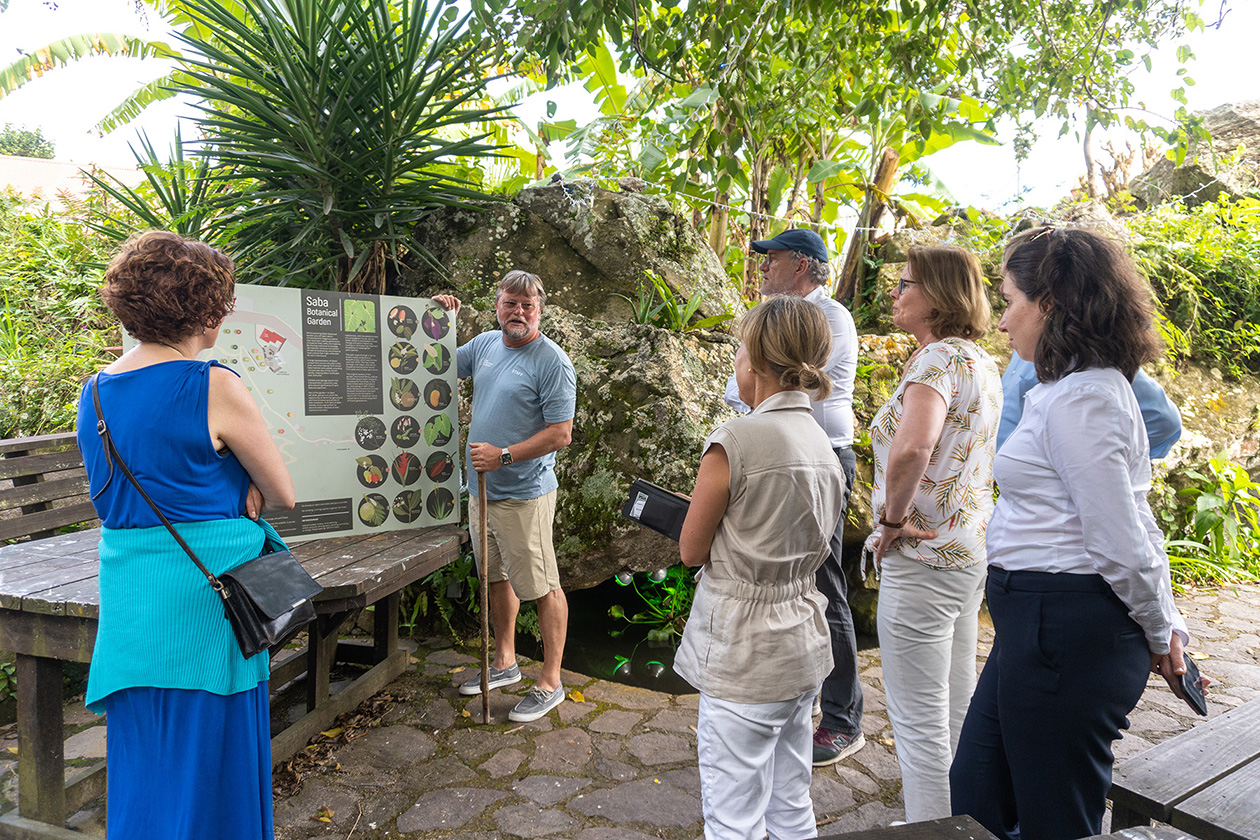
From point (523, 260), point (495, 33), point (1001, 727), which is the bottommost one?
point (1001, 727)

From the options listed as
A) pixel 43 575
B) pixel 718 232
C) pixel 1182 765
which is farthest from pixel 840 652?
pixel 718 232

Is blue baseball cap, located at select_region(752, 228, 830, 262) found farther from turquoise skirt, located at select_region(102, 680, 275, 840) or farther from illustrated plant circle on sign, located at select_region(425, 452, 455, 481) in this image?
turquoise skirt, located at select_region(102, 680, 275, 840)

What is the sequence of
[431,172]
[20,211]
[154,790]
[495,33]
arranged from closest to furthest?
[154,790], [495,33], [431,172], [20,211]

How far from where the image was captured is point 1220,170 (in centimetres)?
792

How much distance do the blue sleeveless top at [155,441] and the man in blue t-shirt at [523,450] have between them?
1.55 meters

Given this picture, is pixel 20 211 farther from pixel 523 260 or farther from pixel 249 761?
pixel 249 761

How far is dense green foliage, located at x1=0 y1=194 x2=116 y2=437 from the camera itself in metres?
5.20

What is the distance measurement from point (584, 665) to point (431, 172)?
3.23 metres

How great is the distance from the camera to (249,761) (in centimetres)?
193

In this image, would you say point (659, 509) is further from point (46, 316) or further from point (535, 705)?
point (46, 316)

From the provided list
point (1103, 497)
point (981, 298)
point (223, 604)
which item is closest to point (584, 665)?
point (223, 604)

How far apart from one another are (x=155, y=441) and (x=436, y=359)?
1.76 meters

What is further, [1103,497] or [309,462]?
A: [309,462]

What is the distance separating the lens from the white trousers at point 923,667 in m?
2.20
